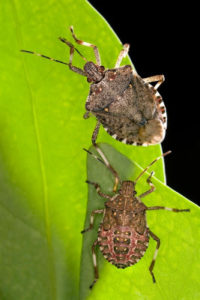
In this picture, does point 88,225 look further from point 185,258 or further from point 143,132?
point 143,132

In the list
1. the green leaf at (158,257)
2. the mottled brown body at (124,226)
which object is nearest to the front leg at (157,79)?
the mottled brown body at (124,226)

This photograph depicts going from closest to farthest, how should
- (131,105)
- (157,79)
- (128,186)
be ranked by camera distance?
(128,186) → (131,105) → (157,79)

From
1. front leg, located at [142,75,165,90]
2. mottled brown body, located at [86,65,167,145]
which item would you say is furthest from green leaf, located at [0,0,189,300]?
front leg, located at [142,75,165,90]

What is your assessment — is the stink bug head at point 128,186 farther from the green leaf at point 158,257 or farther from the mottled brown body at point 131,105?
the mottled brown body at point 131,105

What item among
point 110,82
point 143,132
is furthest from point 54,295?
point 110,82

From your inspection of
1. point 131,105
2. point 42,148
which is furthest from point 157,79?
point 42,148

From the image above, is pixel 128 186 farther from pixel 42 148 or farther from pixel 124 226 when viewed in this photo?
pixel 124 226

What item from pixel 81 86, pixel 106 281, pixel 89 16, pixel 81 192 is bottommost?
pixel 106 281
